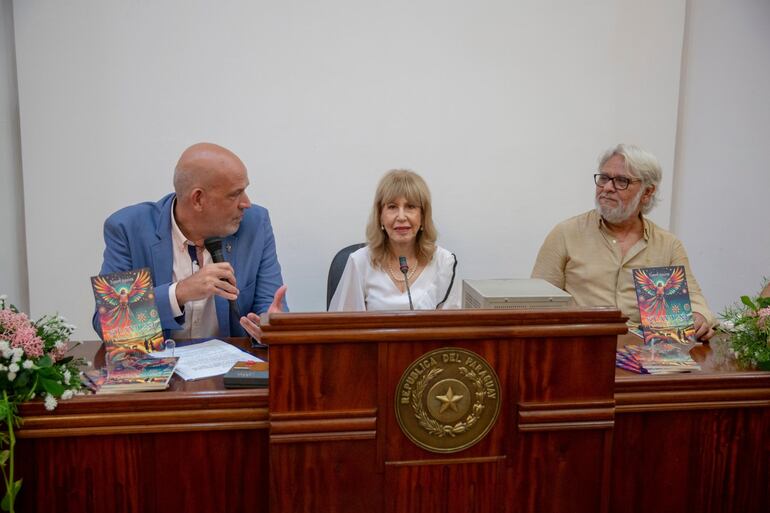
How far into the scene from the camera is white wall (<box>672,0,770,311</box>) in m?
3.44

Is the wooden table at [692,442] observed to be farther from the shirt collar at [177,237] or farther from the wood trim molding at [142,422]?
the shirt collar at [177,237]

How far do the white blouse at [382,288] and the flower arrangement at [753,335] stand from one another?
105 centimetres

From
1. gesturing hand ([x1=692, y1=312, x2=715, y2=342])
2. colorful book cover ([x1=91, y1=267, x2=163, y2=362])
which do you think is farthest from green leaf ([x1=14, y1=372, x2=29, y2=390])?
gesturing hand ([x1=692, y1=312, x2=715, y2=342])

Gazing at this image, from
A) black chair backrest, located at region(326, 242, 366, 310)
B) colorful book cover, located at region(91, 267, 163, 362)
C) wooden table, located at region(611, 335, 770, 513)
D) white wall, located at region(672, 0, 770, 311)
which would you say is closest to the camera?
wooden table, located at region(611, 335, 770, 513)

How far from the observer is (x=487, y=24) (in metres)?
3.17

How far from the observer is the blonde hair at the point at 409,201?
8.64ft

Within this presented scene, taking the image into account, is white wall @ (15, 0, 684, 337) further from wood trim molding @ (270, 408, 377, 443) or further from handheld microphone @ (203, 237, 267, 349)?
wood trim molding @ (270, 408, 377, 443)

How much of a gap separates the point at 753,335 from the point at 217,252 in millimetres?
1694

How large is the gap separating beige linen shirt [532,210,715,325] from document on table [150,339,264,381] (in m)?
1.38

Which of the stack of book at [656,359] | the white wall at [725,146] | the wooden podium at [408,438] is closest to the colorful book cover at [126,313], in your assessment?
the wooden podium at [408,438]

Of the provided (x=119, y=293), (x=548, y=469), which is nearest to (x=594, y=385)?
(x=548, y=469)

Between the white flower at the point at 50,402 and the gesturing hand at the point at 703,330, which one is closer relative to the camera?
the white flower at the point at 50,402

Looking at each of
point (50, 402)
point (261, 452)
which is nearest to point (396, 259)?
point (261, 452)

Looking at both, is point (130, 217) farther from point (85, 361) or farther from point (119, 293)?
point (85, 361)
